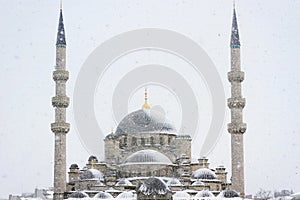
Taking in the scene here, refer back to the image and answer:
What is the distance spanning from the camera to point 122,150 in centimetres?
3388

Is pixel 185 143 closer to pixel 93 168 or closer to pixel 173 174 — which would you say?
pixel 173 174

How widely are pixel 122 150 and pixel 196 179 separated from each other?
5387 millimetres

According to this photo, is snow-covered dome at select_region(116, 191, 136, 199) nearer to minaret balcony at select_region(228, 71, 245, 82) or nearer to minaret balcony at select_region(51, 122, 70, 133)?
minaret balcony at select_region(51, 122, 70, 133)

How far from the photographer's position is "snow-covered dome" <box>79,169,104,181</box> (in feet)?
98.8

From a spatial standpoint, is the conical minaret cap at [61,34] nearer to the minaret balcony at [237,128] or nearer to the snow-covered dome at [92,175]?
the snow-covered dome at [92,175]

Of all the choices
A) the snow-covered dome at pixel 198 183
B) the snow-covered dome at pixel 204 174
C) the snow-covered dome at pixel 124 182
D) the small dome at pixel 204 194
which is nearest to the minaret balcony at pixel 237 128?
the snow-covered dome at pixel 204 174

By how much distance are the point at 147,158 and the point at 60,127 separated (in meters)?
5.13

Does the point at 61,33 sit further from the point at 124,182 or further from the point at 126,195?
the point at 126,195

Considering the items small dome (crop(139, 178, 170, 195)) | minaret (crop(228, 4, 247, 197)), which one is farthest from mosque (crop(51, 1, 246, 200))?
small dome (crop(139, 178, 170, 195))

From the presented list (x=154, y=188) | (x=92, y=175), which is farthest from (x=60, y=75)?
(x=154, y=188)

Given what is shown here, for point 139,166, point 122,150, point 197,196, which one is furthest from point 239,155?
point 122,150

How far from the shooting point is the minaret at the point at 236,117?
28.5 m

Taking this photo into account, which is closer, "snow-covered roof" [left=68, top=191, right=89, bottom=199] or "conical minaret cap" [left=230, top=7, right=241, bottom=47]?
"snow-covered roof" [left=68, top=191, right=89, bottom=199]

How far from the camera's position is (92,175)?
30.2 meters
